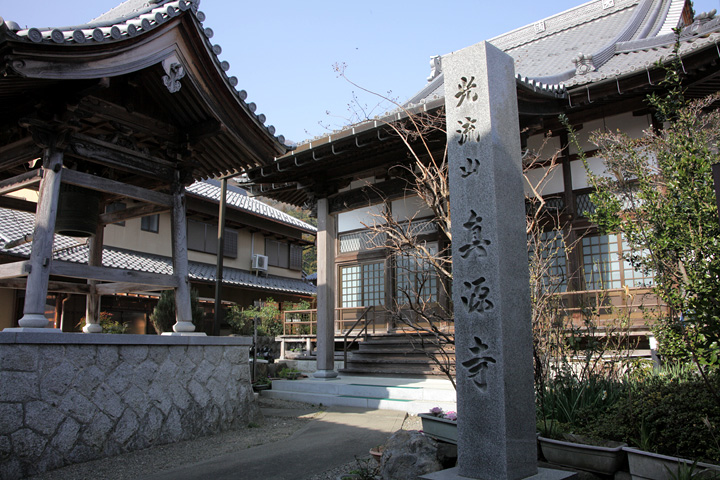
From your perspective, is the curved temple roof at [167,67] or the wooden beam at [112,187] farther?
the wooden beam at [112,187]

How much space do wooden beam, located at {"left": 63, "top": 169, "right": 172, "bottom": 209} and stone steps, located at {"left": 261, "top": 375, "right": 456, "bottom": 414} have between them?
5.12m

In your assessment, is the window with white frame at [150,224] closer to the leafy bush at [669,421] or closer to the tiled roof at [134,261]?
the tiled roof at [134,261]

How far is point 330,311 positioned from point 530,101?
637 cm

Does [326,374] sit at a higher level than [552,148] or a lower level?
lower

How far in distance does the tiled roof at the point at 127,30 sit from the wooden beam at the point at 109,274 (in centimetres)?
265

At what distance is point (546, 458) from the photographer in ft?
16.3

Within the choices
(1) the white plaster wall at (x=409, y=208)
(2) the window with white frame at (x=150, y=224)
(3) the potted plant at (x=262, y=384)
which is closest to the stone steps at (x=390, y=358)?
(3) the potted plant at (x=262, y=384)

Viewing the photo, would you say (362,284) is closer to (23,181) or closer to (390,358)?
(390,358)

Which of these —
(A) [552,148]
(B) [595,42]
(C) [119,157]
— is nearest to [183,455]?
(C) [119,157]

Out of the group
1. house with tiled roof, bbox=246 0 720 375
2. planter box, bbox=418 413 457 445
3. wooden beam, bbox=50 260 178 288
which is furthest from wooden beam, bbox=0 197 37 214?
planter box, bbox=418 413 457 445

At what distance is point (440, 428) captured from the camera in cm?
550

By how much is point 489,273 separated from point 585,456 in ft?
6.19

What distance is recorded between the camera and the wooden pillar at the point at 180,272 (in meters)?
8.05

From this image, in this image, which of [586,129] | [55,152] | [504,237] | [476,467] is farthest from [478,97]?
[586,129]
